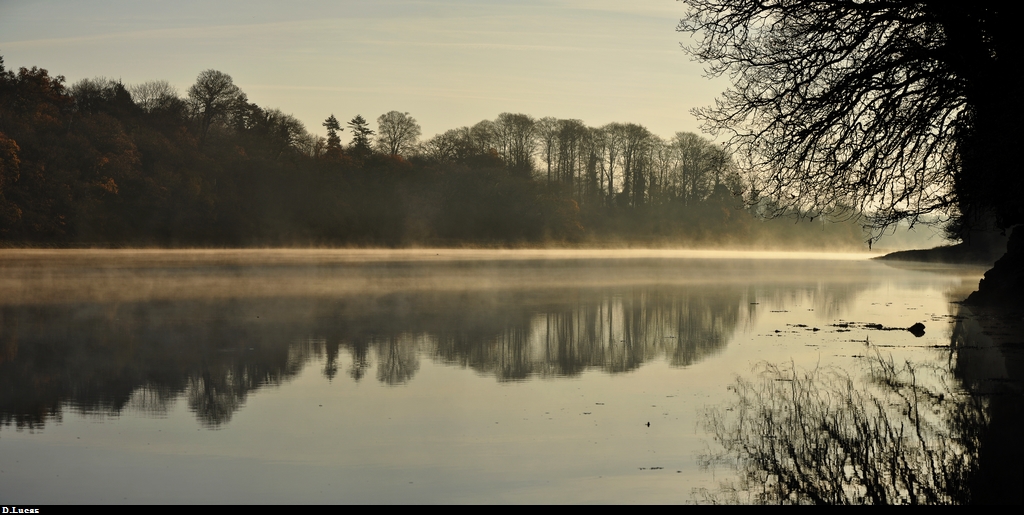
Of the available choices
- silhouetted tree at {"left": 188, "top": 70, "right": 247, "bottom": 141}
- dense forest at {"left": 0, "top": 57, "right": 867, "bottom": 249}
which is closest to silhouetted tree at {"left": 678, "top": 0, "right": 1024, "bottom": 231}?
dense forest at {"left": 0, "top": 57, "right": 867, "bottom": 249}

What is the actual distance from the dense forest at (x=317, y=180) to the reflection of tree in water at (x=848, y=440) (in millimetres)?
48856

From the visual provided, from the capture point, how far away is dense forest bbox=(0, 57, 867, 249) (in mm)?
60969

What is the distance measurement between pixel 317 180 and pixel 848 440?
76749mm

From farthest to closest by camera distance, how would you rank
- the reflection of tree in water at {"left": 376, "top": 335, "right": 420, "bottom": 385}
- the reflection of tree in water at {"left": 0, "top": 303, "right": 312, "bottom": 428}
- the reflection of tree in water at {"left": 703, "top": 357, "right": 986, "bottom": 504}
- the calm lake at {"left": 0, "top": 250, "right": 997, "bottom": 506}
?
the reflection of tree in water at {"left": 376, "top": 335, "right": 420, "bottom": 385} → the reflection of tree in water at {"left": 0, "top": 303, "right": 312, "bottom": 428} → the calm lake at {"left": 0, "top": 250, "right": 997, "bottom": 506} → the reflection of tree in water at {"left": 703, "top": 357, "right": 986, "bottom": 504}

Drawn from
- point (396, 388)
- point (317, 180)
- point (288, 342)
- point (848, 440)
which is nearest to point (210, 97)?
point (317, 180)

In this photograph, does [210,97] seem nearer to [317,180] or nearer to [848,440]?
[317,180]

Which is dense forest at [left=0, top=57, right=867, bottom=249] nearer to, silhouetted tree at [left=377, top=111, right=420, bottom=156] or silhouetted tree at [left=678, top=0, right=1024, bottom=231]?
silhouetted tree at [left=377, top=111, right=420, bottom=156]

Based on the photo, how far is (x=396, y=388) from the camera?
916 centimetres

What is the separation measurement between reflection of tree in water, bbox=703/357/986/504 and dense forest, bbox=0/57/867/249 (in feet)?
160

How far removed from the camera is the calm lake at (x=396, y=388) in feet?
19.0

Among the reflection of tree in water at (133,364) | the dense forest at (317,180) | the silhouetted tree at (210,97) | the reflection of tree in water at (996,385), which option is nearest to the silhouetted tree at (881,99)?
the reflection of tree in water at (996,385)

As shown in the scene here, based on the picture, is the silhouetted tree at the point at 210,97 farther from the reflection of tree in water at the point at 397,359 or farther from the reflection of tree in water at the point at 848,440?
the reflection of tree in water at the point at 848,440
